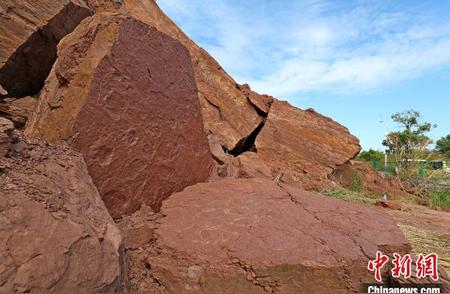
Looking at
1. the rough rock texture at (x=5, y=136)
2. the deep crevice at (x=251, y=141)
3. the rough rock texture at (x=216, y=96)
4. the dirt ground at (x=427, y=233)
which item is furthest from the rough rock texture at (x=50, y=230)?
the deep crevice at (x=251, y=141)

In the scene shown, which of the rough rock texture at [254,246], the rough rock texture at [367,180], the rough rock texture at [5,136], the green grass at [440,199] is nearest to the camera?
the rough rock texture at [5,136]

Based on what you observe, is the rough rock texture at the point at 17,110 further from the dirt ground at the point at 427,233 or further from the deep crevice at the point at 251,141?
the deep crevice at the point at 251,141

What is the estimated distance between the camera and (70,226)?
4.89 ft

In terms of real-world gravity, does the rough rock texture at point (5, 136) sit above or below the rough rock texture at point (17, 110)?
below

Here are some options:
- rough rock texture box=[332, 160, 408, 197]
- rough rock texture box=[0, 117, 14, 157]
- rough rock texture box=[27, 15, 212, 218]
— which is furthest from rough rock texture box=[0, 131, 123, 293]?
rough rock texture box=[332, 160, 408, 197]

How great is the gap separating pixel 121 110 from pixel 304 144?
5017 millimetres

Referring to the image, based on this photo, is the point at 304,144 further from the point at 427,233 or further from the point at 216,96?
the point at 427,233

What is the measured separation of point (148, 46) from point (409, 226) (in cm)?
333

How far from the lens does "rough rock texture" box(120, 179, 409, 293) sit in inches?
76.1

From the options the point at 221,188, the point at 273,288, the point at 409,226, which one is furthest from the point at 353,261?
the point at 409,226

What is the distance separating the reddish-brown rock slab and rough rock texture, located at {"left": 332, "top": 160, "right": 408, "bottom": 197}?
30 centimetres

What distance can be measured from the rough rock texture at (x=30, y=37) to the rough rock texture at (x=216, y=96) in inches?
70.0

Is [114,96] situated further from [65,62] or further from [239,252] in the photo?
[239,252]

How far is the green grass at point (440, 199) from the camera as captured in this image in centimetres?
761
